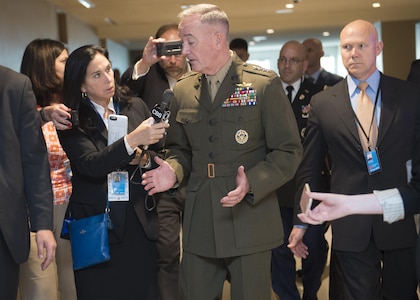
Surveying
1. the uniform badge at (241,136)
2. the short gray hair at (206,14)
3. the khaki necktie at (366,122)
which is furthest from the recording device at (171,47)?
the khaki necktie at (366,122)

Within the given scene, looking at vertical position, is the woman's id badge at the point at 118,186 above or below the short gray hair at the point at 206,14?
below

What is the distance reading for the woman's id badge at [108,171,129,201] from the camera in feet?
9.48

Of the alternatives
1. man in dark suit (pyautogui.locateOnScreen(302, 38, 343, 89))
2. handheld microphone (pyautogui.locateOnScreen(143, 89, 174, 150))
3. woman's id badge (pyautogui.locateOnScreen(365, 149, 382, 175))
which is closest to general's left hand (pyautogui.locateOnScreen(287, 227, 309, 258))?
woman's id badge (pyautogui.locateOnScreen(365, 149, 382, 175))

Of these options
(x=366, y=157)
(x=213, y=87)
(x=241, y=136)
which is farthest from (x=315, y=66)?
(x=241, y=136)

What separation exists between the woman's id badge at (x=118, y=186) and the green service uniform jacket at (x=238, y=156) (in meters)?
0.39

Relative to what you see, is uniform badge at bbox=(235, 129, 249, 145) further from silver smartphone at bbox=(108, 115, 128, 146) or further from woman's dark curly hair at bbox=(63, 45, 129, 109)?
woman's dark curly hair at bbox=(63, 45, 129, 109)

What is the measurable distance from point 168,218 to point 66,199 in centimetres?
66

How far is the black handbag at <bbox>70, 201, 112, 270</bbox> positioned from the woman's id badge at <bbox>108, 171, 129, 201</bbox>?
70mm

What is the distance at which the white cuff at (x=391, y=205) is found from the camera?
1.80 m

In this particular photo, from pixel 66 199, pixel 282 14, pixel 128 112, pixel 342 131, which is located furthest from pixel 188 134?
pixel 282 14

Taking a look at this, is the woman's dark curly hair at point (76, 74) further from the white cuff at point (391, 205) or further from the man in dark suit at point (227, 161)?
the white cuff at point (391, 205)

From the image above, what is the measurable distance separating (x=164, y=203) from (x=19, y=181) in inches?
60.1

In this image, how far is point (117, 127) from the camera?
2.84 meters

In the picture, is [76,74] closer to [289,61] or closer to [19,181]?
[19,181]
